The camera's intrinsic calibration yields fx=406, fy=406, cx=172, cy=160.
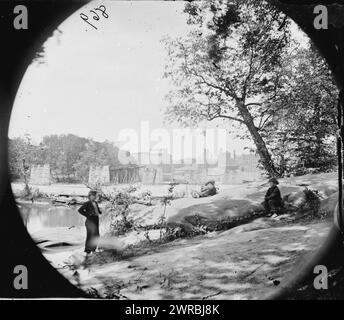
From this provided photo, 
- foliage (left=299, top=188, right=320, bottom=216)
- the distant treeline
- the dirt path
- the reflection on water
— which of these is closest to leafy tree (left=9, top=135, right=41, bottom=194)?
the distant treeline

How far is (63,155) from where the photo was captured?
10.6ft

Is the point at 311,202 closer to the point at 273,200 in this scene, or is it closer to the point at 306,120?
the point at 273,200

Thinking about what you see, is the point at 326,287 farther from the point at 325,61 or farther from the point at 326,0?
the point at 326,0

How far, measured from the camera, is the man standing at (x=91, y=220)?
3.22 meters

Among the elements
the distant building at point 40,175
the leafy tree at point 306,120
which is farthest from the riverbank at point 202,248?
the distant building at point 40,175

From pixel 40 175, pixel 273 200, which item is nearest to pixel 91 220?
pixel 40 175

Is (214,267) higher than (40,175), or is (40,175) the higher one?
(40,175)

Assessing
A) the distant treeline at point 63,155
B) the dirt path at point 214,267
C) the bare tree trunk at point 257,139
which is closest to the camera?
the dirt path at point 214,267

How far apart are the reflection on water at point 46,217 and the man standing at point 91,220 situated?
0.18 ft

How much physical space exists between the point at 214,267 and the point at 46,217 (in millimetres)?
1396

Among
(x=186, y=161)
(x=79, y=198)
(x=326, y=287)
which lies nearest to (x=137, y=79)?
(x=186, y=161)

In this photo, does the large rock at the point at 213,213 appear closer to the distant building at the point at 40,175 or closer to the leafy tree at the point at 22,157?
the distant building at the point at 40,175

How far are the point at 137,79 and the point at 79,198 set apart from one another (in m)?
1.07
